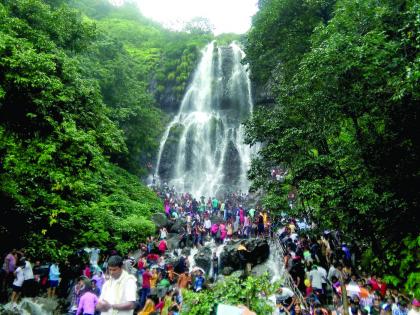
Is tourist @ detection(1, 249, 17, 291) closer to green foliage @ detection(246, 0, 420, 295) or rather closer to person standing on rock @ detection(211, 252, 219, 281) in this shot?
person standing on rock @ detection(211, 252, 219, 281)

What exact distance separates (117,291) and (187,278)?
6.39 meters

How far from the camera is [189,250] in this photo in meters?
16.7

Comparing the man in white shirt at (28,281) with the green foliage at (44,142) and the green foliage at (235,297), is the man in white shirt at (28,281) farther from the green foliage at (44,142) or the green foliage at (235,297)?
the green foliage at (235,297)

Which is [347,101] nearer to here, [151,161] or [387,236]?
[387,236]

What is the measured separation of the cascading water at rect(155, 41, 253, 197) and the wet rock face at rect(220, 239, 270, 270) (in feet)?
45.5

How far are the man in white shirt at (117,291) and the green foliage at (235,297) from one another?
1023 millimetres

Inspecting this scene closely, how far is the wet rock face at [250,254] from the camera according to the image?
583 inches

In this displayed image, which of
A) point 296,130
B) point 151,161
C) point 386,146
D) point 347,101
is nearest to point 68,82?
point 296,130

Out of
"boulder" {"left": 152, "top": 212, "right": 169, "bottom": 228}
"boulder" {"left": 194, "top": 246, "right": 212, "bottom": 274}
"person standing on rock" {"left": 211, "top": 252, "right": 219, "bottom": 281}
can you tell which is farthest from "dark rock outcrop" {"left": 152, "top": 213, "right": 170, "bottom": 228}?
"person standing on rock" {"left": 211, "top": 252, "right": 219, "bottom": 281}

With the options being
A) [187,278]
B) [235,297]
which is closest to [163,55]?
[187,278]

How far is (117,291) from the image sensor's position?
356 cm

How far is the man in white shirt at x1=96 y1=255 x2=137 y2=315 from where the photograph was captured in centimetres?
349

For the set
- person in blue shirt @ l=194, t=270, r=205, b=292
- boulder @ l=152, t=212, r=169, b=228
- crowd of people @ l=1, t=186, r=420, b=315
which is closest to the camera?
crowd of people @ l=1, t=186, r=420, b=315

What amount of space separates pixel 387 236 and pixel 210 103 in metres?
27.7
